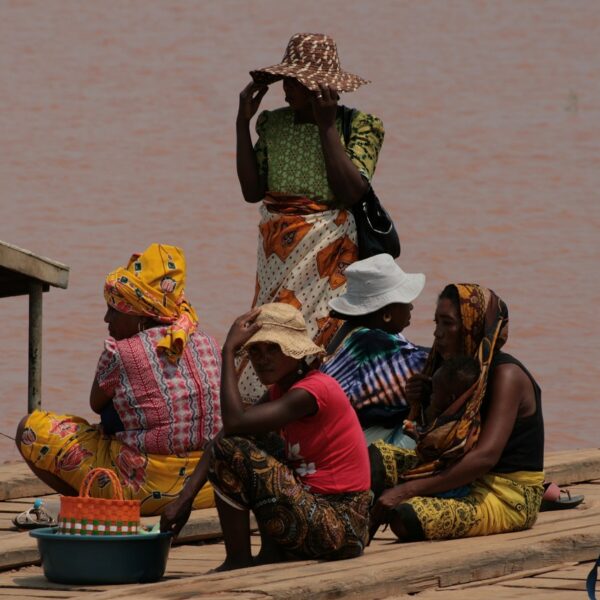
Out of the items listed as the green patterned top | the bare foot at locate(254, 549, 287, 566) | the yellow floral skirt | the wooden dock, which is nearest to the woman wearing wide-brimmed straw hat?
the green patterned top

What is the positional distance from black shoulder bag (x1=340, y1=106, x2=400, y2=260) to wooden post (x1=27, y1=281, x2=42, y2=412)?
1.59 m

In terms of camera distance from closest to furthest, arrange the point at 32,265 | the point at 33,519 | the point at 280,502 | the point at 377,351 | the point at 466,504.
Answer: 1. the point at 280,502
2. the point at 466,504
3. the point at 377,351
4. the point at 33,519
5. the point at 32,265

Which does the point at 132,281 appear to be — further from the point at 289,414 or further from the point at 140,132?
the point at 140,132

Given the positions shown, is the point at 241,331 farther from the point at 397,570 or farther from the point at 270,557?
the point at 397,570

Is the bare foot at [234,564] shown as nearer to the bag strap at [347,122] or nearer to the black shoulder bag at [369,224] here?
the black shoulder bag at [369,224]

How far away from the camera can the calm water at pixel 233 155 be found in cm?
1567

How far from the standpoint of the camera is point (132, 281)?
22.1 feet

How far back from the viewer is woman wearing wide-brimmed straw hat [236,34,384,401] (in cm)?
738

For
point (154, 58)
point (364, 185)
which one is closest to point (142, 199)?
point (154, 58)

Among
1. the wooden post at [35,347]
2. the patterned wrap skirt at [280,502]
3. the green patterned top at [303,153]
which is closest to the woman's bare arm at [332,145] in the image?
the green patterned top at [303,153]

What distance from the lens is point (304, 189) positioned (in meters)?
7.42

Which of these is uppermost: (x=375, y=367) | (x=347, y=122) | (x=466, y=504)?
(x=347, y=122)

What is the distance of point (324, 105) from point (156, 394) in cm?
136

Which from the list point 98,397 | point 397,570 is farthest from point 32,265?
point 397,570
